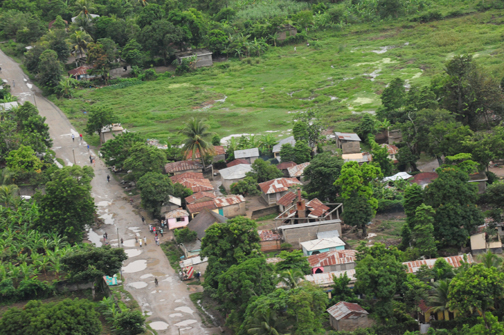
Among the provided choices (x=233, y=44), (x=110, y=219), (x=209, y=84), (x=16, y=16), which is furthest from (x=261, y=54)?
(x=110, y=219)

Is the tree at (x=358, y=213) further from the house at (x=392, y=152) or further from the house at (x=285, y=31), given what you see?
the house at (x=285, y=31)

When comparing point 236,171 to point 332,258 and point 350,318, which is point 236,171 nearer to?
point 332,258

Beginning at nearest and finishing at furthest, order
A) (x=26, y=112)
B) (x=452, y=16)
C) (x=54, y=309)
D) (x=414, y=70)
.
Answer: (x=54, y=309)
(x=26, y=112)
(x=414, y=70)
(x=452, y=16)

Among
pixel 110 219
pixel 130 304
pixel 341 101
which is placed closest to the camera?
pixel 130 304

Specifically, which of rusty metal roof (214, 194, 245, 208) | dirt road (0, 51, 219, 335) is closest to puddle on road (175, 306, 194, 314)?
dirt road (0, 51, 219, 335)

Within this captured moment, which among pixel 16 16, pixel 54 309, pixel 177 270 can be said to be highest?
pixel 16 16

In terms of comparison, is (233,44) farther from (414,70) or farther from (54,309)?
(54,309)
